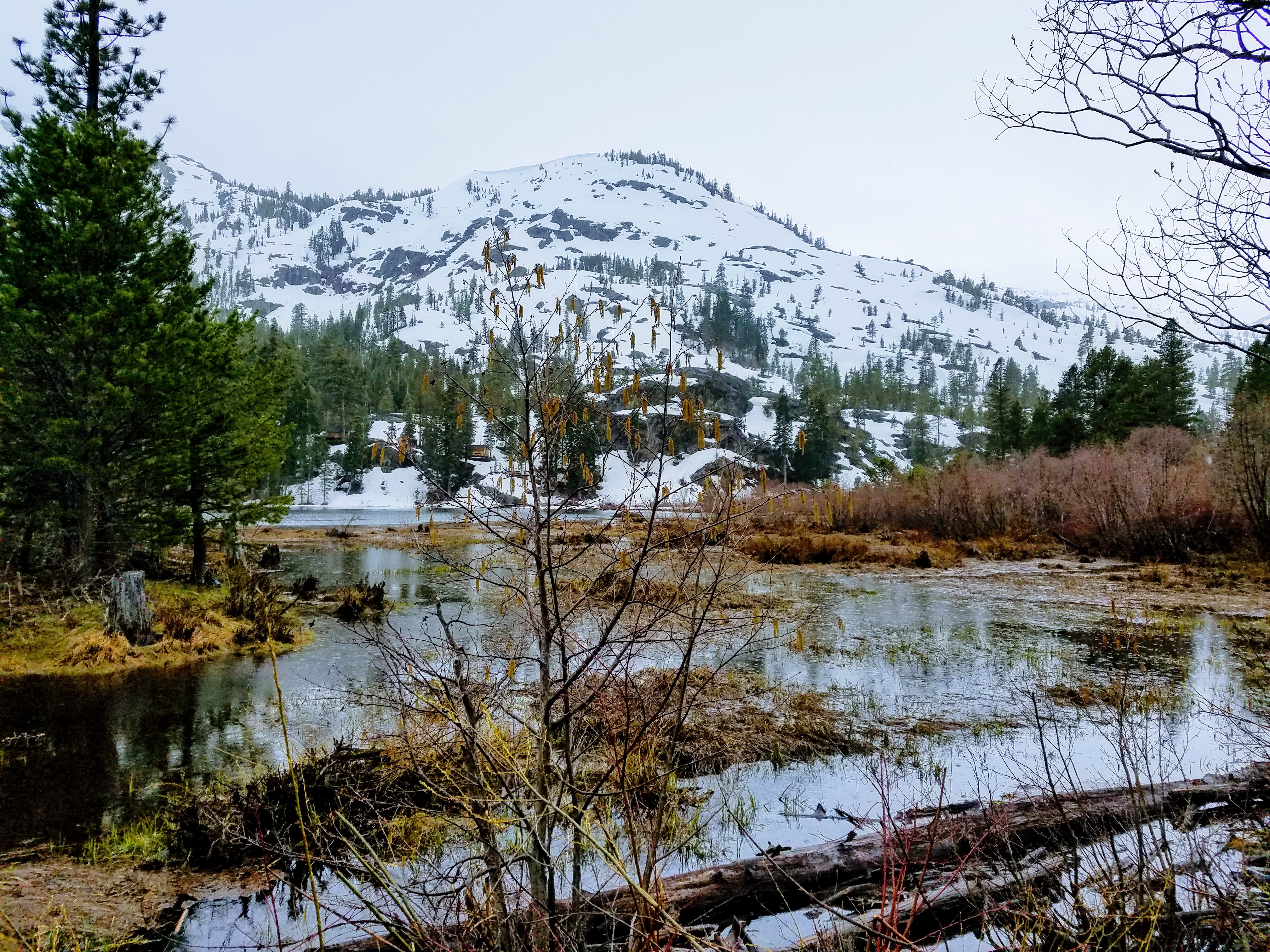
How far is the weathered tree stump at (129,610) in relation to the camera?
1081cm

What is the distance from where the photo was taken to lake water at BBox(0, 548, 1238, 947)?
5590 millimetres

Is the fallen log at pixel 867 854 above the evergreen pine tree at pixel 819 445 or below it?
below

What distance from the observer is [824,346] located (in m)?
198

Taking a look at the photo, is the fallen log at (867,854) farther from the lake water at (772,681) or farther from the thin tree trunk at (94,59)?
the thin tree trunk at (94,59)

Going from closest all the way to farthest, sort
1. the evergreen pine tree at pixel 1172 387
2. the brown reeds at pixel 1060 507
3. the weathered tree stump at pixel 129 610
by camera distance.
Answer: the weathered tree stump at pixel 129 610
the brown reeds at pixel 1060 507
the evergreen pine tree at pixel 1172 387

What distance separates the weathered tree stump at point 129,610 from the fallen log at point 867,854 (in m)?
10.3

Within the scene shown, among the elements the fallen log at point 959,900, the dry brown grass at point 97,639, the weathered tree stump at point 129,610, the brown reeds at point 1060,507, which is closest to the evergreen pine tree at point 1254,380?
the brown reeds at point 1060,507

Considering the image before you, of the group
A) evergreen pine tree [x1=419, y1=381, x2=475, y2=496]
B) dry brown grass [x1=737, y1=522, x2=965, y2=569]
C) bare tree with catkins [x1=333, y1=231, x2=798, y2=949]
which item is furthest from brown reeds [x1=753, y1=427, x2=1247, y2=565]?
bare tree with catkins [x1=333, y1=231, x2=798, y2=949]

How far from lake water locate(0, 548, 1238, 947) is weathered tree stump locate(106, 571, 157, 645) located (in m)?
1.21

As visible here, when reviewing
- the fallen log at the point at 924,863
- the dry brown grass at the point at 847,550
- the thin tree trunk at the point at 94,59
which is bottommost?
the dry brown grass at the point at 847,550

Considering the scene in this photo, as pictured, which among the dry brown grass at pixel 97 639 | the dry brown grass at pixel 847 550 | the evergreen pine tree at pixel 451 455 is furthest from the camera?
the dry brown grass at pixel 847 550

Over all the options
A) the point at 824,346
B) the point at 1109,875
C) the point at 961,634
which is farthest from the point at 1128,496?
the point at 824,346

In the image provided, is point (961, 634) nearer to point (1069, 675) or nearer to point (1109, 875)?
point (1069, 675)

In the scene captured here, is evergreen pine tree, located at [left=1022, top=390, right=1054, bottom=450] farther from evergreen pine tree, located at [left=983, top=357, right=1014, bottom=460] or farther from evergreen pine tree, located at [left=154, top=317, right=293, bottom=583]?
evergreen pine tree, located at [left=154, top=317, right=293, bottom=583]
